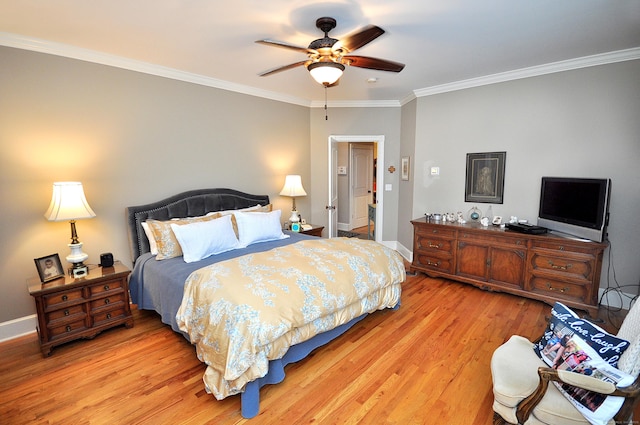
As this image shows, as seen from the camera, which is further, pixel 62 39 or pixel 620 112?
pixel 620 112

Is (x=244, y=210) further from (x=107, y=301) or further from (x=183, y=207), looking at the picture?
(x=107, y=301)

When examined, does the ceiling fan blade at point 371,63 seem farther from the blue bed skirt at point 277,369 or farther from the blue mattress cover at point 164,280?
the blue bed skirt at point 277,369

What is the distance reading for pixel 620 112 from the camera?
3186 mm

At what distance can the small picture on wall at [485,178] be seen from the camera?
13.1ft

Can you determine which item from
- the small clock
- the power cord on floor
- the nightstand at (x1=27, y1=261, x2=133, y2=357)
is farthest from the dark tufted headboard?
the power cord on floor

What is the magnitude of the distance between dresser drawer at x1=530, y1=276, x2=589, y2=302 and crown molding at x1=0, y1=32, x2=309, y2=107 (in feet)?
14.0

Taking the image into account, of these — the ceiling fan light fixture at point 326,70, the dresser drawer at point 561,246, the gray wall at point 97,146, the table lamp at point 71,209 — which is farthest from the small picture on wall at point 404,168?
the table lamp at point 71,209

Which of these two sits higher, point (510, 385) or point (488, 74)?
Answer: point (488, 74)

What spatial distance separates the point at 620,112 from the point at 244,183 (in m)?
4.47

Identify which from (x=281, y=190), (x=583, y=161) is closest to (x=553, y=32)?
(x=583, y=161)

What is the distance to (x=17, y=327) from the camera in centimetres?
284

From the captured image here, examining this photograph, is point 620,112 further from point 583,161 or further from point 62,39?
point 62,39

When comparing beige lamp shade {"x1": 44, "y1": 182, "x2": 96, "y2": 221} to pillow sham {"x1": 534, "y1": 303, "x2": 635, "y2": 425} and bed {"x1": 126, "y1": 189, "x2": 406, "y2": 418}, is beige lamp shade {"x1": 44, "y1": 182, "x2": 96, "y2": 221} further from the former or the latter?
pillow sham {"x1": 534, "y1": 303, "x2": 635, "y2": 425}

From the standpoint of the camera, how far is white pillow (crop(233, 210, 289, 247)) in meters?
3.53
